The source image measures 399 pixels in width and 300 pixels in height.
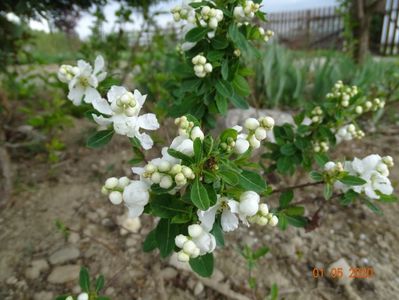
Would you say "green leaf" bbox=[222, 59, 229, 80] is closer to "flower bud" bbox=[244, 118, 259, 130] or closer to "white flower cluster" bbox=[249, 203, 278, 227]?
"flower bud" bbox=[244, 118, 259, 130]

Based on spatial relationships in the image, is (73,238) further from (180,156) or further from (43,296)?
(180,156)

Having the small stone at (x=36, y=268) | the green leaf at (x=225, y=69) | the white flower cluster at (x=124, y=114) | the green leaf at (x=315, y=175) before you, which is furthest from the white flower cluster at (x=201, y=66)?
the small stone at (x=36, y=268)

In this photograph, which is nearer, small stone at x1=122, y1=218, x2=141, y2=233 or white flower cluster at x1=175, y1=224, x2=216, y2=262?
white flower cluster at x1=175, y1=224, x2=216, y2=262

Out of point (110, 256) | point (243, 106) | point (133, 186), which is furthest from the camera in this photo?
point (110, 256)

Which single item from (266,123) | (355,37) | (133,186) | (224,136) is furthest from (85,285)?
(355,37)

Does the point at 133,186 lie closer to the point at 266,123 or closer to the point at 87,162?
the point at 266,123
